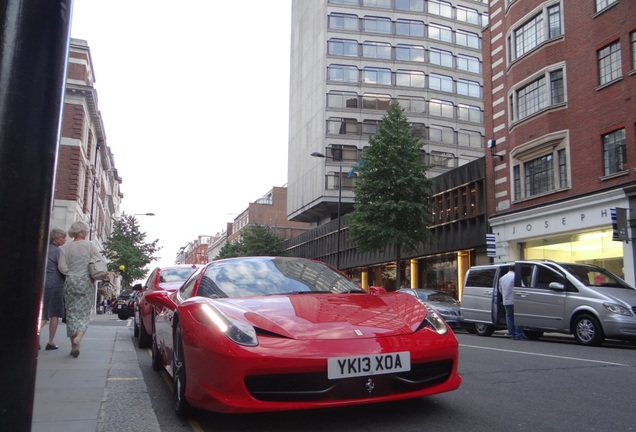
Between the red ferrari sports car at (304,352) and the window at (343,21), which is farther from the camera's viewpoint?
the window at (343,21)

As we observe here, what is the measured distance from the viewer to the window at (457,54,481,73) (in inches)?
2117

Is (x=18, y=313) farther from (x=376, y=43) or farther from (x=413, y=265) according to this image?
(x=376, y=43)

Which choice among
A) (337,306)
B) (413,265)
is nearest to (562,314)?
(337,306)

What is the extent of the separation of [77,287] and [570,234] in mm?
19896

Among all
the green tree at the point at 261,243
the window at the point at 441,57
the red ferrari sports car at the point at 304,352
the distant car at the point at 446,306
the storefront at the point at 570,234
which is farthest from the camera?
the green tree at the point at 261,243

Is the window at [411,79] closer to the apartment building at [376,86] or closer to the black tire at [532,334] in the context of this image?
the apartment building at [376,86]

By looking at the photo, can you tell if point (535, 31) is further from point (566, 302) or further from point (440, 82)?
point (440, 82)

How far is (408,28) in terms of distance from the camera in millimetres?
52000

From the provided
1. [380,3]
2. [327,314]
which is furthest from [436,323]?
[380,3]

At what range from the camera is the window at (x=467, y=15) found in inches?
2133

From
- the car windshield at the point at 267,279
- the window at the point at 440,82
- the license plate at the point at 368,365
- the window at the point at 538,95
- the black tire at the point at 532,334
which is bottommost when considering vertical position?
the black tire at the point at 532,334

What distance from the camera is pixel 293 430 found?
377 cm

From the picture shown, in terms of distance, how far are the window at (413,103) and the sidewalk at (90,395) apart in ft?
151

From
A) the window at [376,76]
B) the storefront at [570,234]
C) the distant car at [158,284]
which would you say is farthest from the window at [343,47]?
the distant car at [158,284]
